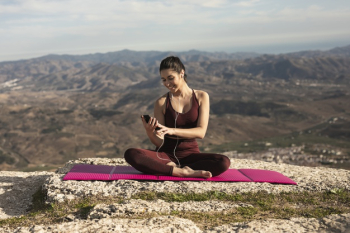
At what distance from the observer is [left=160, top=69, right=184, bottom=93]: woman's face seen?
10055mm

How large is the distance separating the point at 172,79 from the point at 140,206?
402 cm

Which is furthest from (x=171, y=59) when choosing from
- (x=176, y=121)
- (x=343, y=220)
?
(x=343, y=220)

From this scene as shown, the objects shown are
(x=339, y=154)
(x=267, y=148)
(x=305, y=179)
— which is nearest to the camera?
(x=305, y=179)

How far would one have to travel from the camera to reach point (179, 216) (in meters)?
7.96

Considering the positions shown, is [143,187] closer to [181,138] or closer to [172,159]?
[172,159]

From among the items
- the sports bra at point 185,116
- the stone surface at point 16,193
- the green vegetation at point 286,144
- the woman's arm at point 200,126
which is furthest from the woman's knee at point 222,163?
the green vegetation at point 286,144

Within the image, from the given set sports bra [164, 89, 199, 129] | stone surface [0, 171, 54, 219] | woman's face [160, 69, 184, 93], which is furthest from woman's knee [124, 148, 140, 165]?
stone surface [0, 171, 54, 219]

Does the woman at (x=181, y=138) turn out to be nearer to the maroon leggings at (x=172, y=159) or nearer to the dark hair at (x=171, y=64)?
the maroon leggings at (x=172, y=159)

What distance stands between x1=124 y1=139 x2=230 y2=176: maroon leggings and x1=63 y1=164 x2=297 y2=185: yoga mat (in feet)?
0.88

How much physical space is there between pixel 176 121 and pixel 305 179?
19.0 ft

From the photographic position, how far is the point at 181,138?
1088 centimetres

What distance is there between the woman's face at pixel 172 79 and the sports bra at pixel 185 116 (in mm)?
657

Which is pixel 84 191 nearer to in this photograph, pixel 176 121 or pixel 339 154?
pixel 176 121

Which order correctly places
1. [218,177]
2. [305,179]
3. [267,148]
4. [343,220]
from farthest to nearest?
[267,148], [305,179], [218,177], [343,220]
